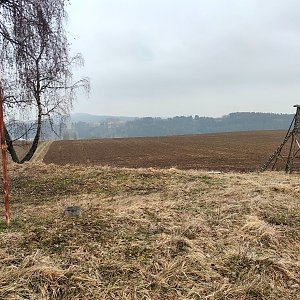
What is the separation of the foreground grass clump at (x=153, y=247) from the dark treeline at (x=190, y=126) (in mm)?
172058

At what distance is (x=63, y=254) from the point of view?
394 cm

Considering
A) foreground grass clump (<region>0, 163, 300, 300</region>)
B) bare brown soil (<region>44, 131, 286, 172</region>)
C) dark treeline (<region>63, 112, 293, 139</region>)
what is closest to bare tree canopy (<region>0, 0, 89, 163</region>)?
foreground grass clump (<region>0, 163, 300, 300</region>)

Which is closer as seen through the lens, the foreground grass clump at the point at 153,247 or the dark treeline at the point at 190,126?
the foreground grass clump at the point at 153,247

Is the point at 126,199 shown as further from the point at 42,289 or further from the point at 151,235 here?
the point at 42,289

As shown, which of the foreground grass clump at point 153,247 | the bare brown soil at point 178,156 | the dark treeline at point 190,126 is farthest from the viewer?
the dark treeline at point 190,126

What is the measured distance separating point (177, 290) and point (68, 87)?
10.3 m

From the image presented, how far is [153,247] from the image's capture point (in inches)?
167

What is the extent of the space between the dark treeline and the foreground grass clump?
6774 inches

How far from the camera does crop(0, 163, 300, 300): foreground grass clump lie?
3.47 m

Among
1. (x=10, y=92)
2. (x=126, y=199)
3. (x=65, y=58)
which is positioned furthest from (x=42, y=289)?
(x=65, y=58)

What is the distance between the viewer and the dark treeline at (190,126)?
587 feet

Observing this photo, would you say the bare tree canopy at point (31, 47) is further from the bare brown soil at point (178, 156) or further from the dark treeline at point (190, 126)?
the dark treeline at point (190, 126)

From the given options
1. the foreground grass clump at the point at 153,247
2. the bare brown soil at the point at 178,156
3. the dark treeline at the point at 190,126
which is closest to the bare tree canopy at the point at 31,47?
the foreground grass clump at the point at 153,247

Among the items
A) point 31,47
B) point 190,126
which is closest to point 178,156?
point 31,47
